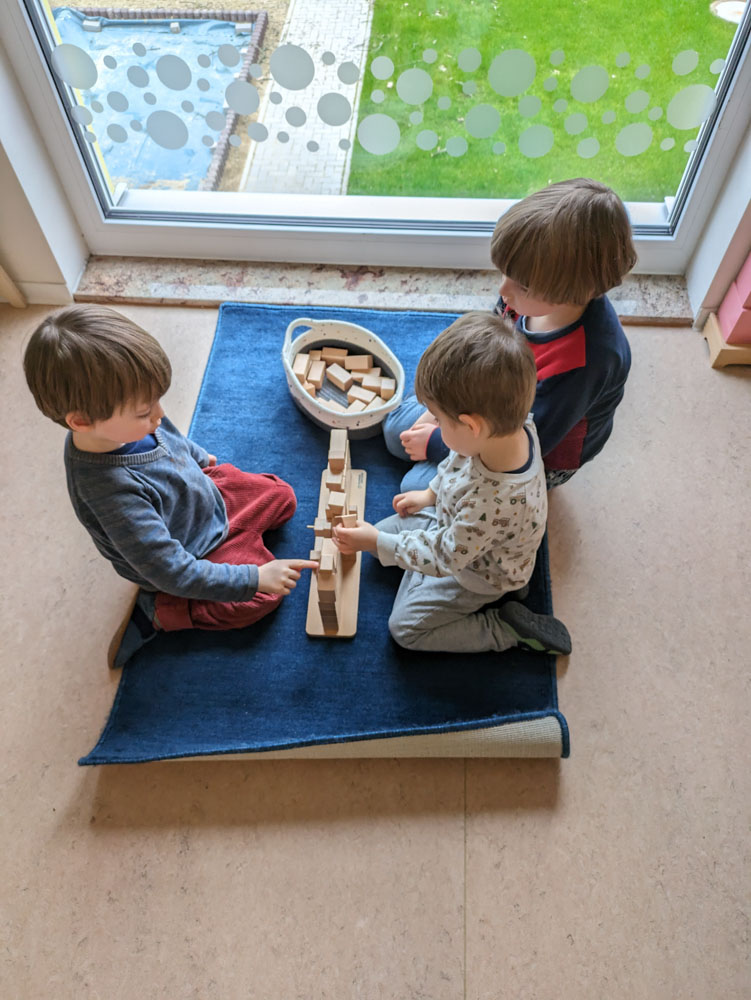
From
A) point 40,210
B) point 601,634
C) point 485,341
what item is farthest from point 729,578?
point 40,210

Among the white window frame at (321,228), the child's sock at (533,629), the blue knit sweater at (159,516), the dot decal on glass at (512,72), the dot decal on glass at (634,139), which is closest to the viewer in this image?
the blue knit sweater at (159,516)

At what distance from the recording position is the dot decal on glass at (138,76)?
1.52 meters

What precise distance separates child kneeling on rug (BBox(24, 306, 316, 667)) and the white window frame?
30.1 inches

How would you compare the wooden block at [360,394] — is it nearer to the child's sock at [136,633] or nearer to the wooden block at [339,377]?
the wooden block at [339,377]

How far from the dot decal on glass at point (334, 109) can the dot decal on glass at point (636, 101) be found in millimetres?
612

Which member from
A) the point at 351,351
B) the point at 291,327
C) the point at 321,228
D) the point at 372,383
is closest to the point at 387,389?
the point at 372,383

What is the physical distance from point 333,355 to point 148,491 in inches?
26.6

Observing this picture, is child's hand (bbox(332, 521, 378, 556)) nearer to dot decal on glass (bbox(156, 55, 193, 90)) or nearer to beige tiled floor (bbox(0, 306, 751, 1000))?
beige tiled floor (bbox(0, 306, 751, 1000))

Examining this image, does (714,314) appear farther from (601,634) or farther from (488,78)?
(601,634)

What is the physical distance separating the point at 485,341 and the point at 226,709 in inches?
30.9

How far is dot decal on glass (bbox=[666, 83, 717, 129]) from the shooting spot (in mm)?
1510

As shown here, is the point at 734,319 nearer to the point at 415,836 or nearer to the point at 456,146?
the point at 456,146

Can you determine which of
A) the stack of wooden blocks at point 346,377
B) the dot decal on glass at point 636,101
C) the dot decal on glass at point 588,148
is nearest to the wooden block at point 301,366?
the stack of wooden blocks at point 346,377

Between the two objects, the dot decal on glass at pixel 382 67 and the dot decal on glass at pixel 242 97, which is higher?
the dot decal on glass at pixel 382 67
